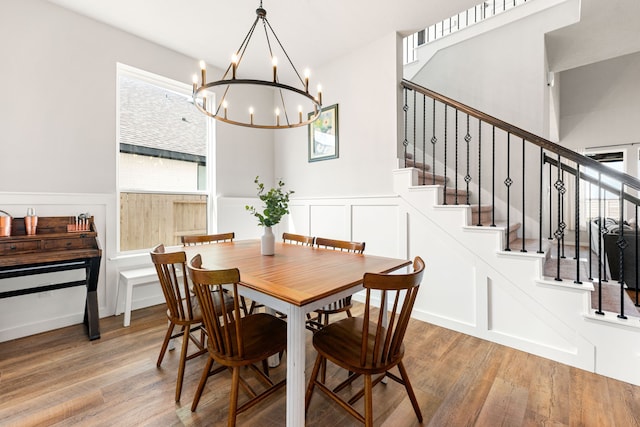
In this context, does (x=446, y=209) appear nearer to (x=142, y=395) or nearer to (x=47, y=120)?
(x=142, y=395)

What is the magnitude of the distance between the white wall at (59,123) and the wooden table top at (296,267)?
4.35 ft

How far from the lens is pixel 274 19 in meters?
2.69

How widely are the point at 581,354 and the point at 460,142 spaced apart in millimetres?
2479

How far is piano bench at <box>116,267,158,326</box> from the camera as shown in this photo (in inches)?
100

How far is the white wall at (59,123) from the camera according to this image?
229cm

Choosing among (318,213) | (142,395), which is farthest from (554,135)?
(142,395)

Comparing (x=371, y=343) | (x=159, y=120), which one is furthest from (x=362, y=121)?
(x=371, y=343)

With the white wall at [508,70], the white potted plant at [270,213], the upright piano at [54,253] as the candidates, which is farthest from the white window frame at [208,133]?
the white wall at [508,70]

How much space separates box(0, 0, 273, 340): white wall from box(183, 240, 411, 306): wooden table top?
Result: 4.35ft

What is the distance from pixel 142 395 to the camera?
1638 mm

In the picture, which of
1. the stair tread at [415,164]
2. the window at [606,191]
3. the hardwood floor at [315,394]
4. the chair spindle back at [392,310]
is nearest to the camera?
the chair spindle back at [392,310]

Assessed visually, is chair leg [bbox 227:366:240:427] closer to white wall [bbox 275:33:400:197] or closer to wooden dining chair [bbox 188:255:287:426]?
wooden dining chair [bbox 188:255:287:426]

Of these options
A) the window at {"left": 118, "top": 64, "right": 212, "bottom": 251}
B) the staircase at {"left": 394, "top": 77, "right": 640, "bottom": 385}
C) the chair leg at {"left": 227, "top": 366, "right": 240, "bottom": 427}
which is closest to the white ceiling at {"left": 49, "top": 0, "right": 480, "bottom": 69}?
the window at {"left": 118, "top": 64, "right": 212, "bottom": 251}

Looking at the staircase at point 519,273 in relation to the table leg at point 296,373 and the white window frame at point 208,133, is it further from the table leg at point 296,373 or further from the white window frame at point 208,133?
the white window frame at point 208,133
